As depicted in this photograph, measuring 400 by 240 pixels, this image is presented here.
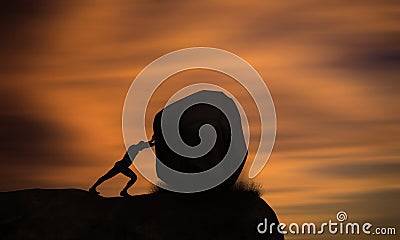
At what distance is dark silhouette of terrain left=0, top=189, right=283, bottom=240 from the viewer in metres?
31.0

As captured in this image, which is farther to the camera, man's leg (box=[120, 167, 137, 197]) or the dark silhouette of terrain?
man's leg (box=[120, 167, 137, 197])

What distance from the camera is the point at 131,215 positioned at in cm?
3114

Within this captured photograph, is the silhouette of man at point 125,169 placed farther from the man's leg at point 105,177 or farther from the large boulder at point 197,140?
the large boulder at point 197,140

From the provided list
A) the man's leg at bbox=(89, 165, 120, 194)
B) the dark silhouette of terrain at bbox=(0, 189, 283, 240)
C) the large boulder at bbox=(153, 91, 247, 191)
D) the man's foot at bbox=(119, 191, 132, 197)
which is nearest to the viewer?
the dark silhouette of terrain at bbox=(0, 189, 283, 240)

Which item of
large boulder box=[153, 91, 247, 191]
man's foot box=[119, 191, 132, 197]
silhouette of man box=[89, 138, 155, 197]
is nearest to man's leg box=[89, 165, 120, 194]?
silhouette of man box=[89, 138, 155, 197]

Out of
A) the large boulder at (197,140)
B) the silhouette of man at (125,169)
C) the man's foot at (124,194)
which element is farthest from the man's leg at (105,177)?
the large boulder at (197,140)

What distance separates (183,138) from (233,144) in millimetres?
1631

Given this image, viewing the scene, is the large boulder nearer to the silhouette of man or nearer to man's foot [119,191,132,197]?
the silhouette of man

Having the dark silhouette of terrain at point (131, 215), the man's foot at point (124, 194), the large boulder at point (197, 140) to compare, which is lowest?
the dark silhouette of terrain at point (131, 215)

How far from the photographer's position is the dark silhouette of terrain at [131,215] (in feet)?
102

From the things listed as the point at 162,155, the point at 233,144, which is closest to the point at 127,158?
the point at 162,155

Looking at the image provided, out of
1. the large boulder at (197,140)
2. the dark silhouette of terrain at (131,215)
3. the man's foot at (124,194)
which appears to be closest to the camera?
the dark silhouette of terrain at (131,215)

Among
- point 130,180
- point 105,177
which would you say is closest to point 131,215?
point 130,180

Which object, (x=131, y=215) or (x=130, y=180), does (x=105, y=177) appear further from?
(x=131, y=215)
